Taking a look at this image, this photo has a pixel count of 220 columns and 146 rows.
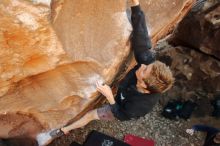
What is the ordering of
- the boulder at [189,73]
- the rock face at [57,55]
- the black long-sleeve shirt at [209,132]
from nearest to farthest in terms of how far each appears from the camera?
the rock face at [57,55], the black long-sleeve shirt at [209,132], the boulder at [189,73]

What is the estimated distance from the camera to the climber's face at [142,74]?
334 centimetres

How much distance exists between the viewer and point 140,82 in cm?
345

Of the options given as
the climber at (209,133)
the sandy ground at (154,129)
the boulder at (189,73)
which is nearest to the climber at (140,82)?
the sandy ground at (154,129)

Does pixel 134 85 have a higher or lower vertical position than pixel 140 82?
lower

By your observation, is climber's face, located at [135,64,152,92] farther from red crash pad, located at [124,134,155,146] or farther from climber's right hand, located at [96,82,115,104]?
red crash pad, located at [124,134,155,146]

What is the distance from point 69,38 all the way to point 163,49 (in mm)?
2930

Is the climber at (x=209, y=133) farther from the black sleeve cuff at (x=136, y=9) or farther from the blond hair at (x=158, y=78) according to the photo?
the black sleeve cuff at (x=136, y=9)

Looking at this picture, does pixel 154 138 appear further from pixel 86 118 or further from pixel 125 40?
pixel 125 40

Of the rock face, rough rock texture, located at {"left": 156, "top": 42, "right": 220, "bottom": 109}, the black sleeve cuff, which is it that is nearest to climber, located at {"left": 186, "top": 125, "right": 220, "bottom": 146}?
rough rock texture, located at {"left": 156, "top": 42, "right": 220, "bottom": 109}

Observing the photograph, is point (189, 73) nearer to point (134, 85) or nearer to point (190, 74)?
point (190, 74)

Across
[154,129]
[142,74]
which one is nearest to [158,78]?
[142,74]

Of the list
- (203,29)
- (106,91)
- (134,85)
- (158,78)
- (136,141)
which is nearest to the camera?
(158,78)

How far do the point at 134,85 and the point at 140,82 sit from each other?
0.83 ft

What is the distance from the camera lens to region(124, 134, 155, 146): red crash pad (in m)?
5.20
